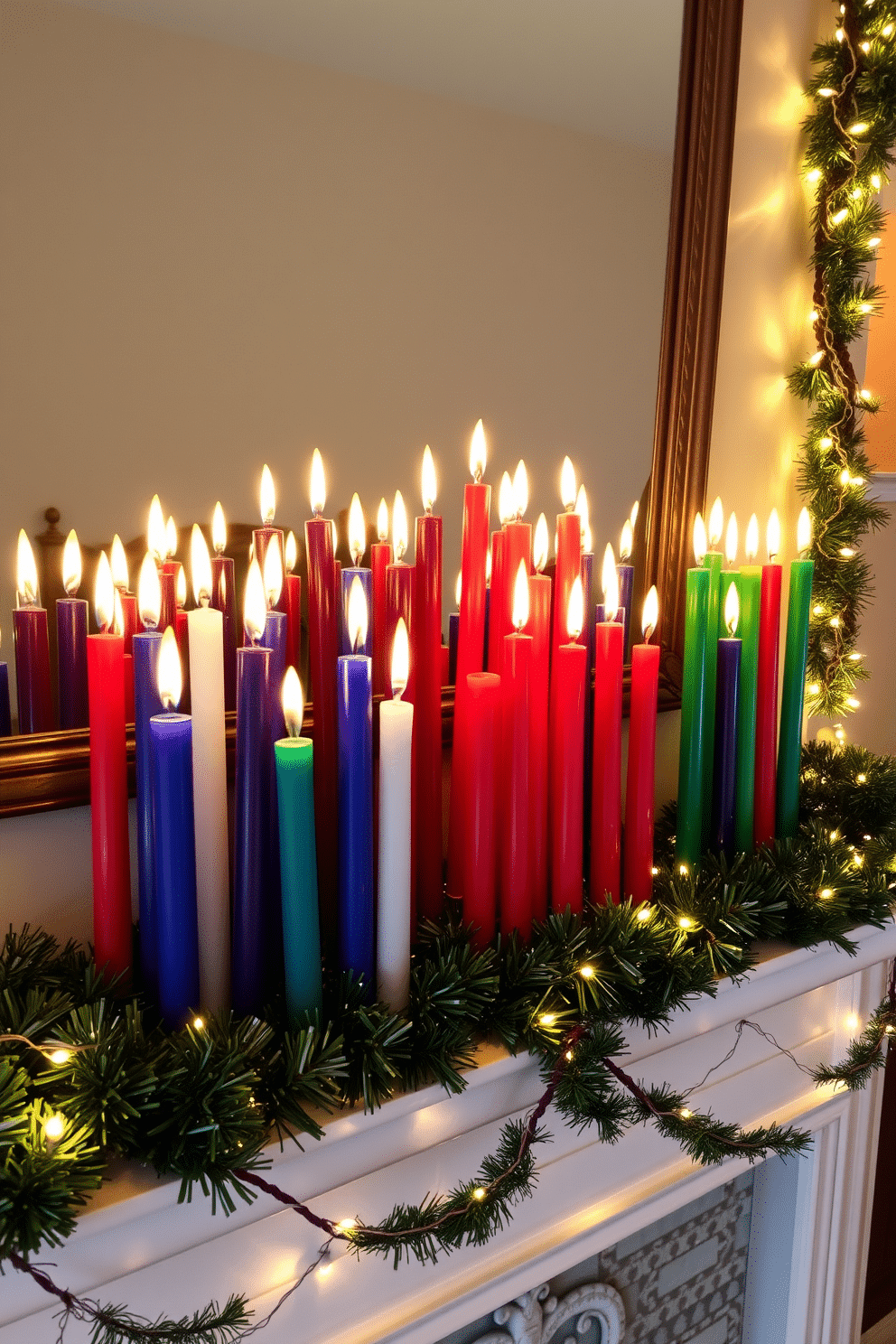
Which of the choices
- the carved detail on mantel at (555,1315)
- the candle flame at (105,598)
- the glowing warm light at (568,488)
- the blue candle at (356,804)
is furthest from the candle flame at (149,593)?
the carved detail on mantel at (555,1315)

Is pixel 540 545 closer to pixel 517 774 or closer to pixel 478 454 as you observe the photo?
pixel 478 454

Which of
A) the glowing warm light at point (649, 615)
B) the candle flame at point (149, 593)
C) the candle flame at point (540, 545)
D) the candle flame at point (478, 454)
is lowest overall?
the glowing warm light at point (649, 615)

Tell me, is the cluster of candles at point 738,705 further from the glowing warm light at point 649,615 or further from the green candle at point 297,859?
the green candle at point 297,859

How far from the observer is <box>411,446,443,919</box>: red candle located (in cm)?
72

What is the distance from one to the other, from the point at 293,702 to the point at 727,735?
18.2 inches

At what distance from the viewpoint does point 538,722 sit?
738mm

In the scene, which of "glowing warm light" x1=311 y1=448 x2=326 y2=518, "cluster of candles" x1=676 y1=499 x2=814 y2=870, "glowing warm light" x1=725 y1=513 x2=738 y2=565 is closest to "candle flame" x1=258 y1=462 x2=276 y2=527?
"glowing warm light" x1=311 y1=448 x2=326 y2=518

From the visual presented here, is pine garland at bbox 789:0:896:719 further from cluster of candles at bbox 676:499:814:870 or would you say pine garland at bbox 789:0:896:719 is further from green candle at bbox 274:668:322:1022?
green candle at bbox 274:668:322:1022

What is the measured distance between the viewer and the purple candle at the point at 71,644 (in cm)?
67

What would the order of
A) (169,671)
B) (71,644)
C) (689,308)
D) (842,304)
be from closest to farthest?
1. (169,671)
2. (71,644)
3. (689,308)
4. (842,304)

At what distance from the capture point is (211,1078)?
555 mm

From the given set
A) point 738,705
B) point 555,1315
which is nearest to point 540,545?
point 738,705

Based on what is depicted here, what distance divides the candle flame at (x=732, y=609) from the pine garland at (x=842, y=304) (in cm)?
33

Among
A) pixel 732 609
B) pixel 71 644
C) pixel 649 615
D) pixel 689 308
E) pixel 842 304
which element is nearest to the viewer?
pixel 71 644
